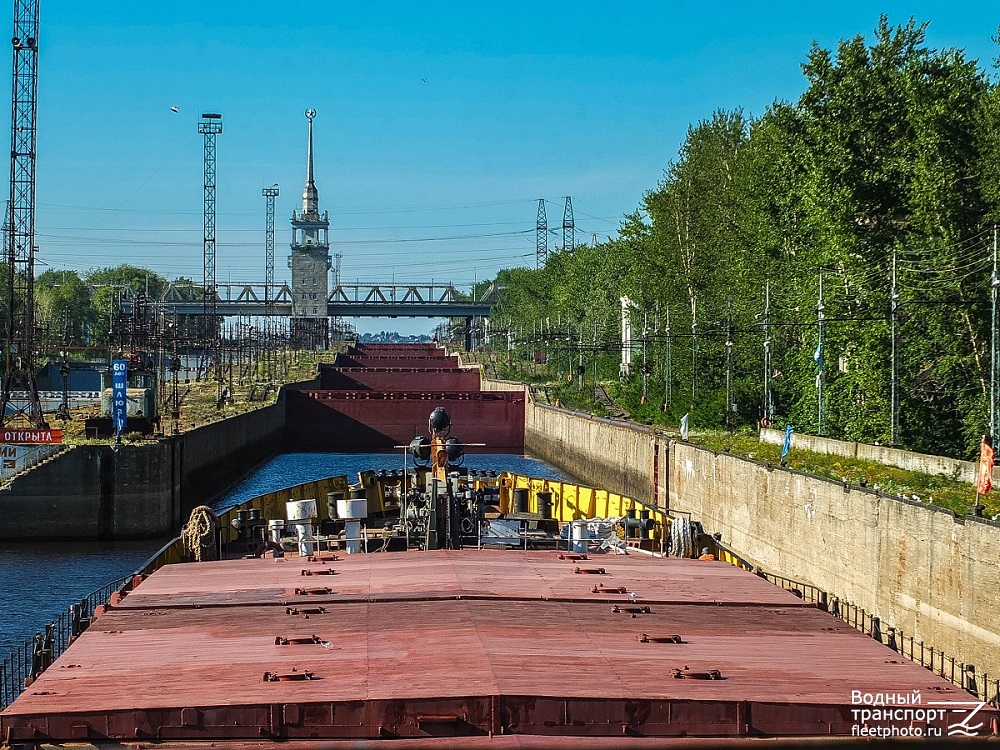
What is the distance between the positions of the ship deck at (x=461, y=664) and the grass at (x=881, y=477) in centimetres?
1034

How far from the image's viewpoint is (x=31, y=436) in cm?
5422

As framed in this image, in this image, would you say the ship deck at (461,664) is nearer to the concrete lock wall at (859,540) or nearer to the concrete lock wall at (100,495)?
the concrete lock wall at (859,540)

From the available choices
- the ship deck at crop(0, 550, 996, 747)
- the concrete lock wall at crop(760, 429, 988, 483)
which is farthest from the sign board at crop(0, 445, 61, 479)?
the concrete lock wall at crop(760, 429, 988, 483)

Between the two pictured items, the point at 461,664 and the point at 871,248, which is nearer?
the point at 461,664

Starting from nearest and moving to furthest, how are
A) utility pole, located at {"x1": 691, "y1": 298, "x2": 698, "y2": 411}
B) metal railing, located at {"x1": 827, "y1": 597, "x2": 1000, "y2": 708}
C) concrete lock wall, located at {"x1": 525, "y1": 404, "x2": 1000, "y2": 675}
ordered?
1. metal railing, located at {"x1": 827, "y1": 597, "x2": 1000, "y2": 708}
2. concrete lock wall, located at {"x1": 525, "y1": 404, "x2": 1000, "y2": 675}
3. utility pole, located at {"x1": 691, "y1": 298, "x2": 698, "y2": 411}

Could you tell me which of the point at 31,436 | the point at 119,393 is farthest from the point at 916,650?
the point at 119,393

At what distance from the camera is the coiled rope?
28828 millimetres

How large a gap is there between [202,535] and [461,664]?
14.0 meters

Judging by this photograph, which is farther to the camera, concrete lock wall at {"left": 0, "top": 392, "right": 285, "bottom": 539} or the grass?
concrete lock wall at {"left": 0, "top": 392, "right": 285, "bottom": 539}

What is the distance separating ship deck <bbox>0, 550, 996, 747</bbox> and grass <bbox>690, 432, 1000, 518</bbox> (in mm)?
10336

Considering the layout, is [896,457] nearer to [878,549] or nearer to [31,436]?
[878,549]

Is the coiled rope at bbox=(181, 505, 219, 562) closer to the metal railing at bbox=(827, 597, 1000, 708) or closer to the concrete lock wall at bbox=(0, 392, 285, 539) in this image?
the metal railing at bbox=(827, 597, 1000, 708)

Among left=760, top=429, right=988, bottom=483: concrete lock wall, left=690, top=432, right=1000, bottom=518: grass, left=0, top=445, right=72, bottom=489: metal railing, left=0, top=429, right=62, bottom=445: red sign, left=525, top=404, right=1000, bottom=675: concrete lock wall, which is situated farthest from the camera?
left=0, top=429, right=62, bottom=445: red sign

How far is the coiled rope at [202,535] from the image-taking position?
→ 28828 millimetres
